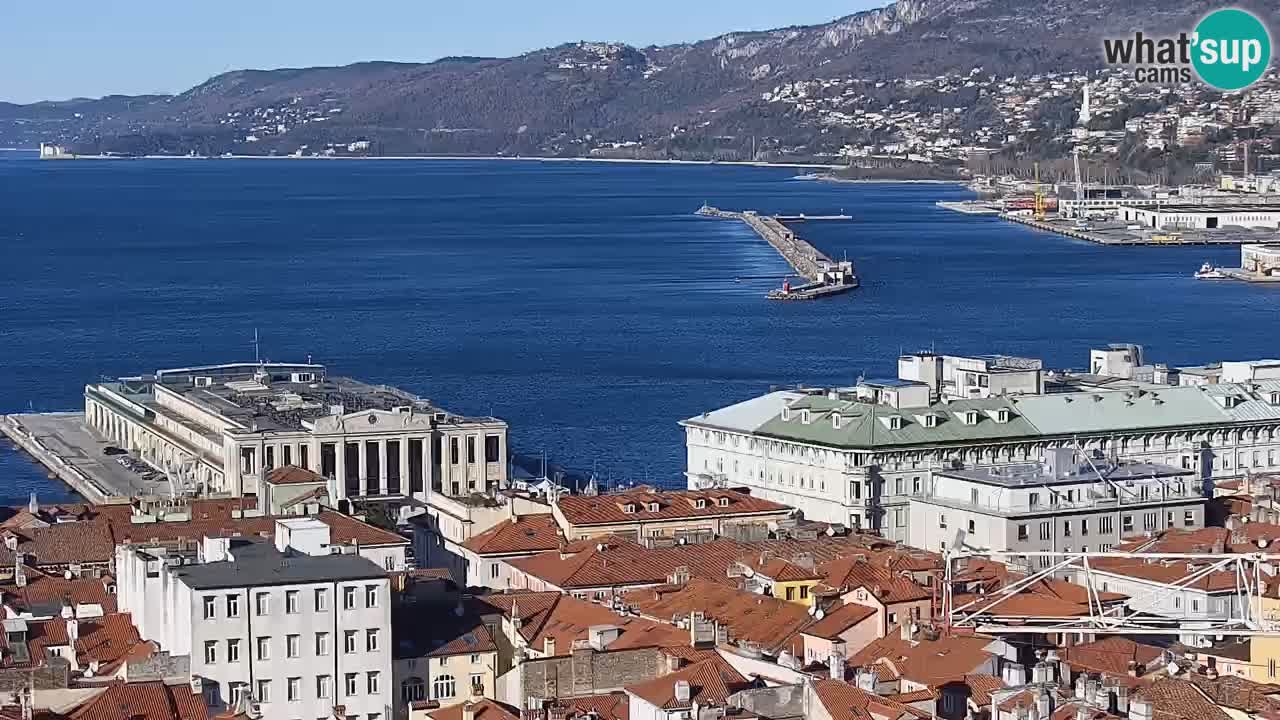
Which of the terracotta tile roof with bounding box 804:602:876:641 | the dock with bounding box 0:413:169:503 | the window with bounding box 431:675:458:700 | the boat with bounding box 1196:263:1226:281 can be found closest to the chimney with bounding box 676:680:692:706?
the window with bounding box 431:675:458:700

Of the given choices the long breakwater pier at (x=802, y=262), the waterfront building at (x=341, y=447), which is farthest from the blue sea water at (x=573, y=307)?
the waterfront building at (x=341, y=447)

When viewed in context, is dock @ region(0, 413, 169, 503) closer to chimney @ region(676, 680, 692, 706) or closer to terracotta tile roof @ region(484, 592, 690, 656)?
terracotta tile roof @ region(484, 592, 690, 656)

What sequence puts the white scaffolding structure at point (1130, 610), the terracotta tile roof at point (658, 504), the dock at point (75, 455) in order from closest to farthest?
the white scaffolding structure at point (1130, 610)
the terracotta tile roof at point (658, 504)
the dock at point (75, 455)

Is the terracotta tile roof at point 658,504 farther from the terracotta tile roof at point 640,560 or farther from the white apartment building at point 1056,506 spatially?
the white apartment building at point 1056,506

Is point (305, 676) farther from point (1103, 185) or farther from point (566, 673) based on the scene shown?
point (1103, 185)

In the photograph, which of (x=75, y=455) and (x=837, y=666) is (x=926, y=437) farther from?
(x=75, y=455)

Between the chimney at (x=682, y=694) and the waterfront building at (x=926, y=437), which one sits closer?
the chimney at (x=682, y=694)

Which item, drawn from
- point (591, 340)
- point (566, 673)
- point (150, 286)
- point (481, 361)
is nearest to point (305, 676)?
point (566, 673)
